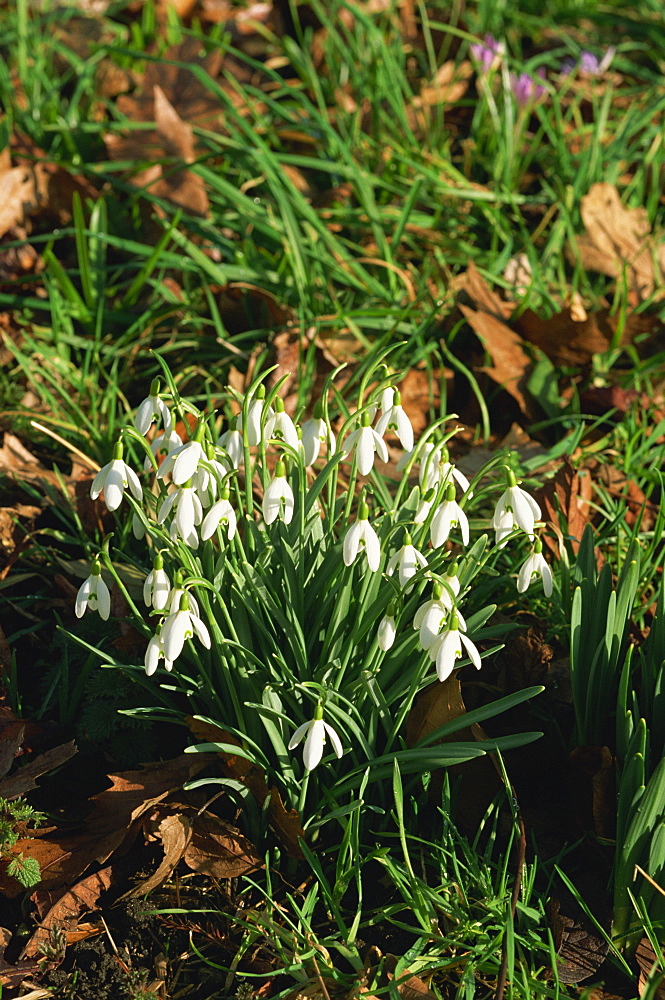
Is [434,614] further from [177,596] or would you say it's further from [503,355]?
[503,355]

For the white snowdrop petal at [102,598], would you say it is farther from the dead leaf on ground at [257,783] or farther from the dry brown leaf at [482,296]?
the dry brown leaf at [482,296]

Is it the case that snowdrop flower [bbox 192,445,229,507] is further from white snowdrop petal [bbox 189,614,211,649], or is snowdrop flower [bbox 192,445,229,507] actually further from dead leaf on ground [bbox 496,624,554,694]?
dead leaf on ground [bbox 496,624,554,694]

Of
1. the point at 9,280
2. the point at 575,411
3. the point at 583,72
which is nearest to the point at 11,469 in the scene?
the point at 9,280

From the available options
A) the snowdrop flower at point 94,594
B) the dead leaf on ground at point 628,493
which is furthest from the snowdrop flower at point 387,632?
the dead leaf on ground at point 628,493

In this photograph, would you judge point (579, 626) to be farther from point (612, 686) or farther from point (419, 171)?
point (419, 171)

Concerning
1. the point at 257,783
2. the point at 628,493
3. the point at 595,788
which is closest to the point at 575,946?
the point at 595,788
